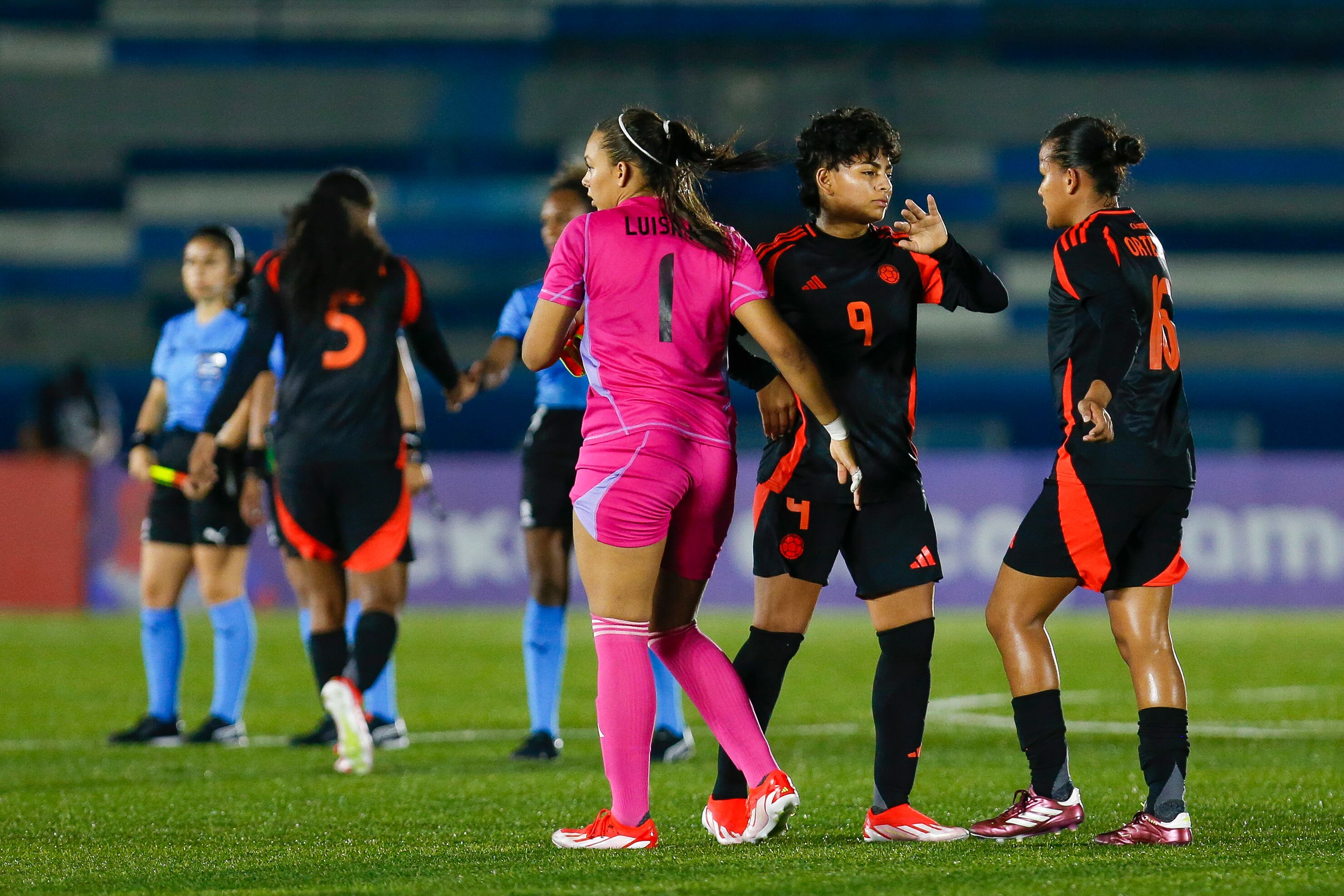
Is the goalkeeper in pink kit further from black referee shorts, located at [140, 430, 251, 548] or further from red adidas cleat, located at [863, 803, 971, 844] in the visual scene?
black referee shorts, located at [140, 430, 251, 548]

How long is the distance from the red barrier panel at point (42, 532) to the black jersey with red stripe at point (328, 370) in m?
9.88

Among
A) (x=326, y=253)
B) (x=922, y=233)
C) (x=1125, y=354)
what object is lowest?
(x=1125, y=354)

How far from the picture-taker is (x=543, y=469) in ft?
21.9

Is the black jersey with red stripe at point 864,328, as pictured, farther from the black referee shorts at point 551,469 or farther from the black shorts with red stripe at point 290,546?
the black referee shorts at point 551,469

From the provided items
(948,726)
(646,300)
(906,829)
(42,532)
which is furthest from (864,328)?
(42,532)

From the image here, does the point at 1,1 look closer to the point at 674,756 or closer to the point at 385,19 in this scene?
the point at 385,19

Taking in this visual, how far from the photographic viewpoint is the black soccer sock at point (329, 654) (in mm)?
5855

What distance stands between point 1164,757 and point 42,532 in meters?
12.7

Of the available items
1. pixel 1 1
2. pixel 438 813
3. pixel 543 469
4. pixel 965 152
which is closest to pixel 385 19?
pixel 1 1

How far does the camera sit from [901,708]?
171 inches

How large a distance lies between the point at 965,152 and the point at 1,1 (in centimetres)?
1479

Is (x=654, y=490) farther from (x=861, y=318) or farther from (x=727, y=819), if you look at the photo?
(x=727, y=819)

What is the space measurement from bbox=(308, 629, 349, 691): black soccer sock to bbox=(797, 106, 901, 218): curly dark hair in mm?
2440

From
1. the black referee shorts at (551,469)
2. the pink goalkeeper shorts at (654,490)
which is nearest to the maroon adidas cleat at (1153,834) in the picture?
the pink goalkeeper shorts at (654,490)
